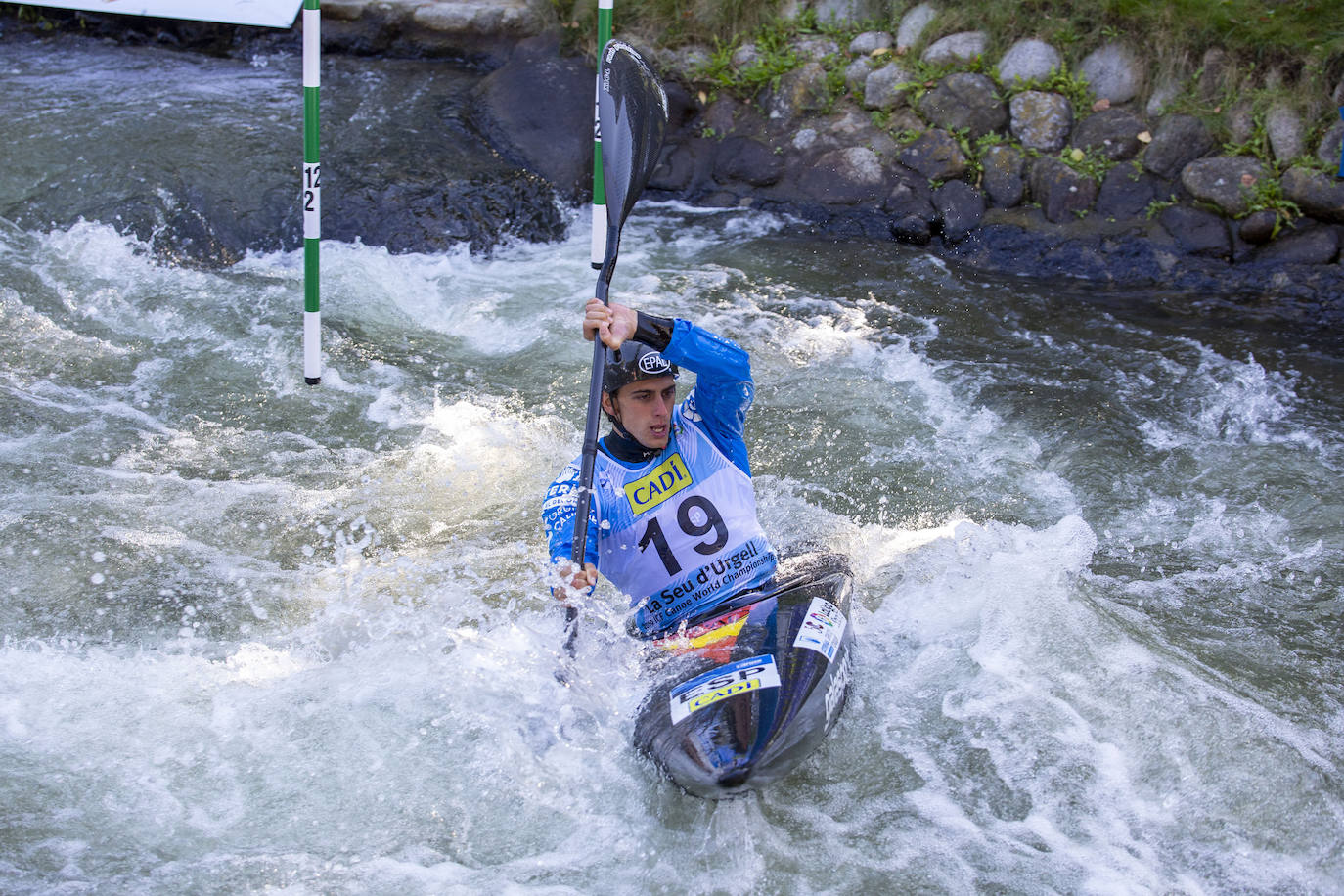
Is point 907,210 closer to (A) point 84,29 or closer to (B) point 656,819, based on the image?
(B) point 656,819

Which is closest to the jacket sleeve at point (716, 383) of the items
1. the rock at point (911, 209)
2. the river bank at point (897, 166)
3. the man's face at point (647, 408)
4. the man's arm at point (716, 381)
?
the man's arm at point (716, 381)

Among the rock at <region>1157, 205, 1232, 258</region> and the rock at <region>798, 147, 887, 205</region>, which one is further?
the rock at <region>798, 147, 887, 205</region>

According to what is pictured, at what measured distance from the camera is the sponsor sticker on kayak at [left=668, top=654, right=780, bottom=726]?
3113 millimetres

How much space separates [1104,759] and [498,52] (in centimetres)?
737

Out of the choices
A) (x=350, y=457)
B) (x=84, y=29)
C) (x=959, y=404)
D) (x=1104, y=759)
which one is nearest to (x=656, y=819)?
(x=1104, y=759)

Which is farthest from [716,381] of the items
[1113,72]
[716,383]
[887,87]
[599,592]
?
[1113,72]

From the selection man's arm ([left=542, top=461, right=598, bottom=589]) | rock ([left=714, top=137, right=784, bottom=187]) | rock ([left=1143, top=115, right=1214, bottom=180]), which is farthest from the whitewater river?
rock ([left=1143, top=115, right=1214, bottom=180])

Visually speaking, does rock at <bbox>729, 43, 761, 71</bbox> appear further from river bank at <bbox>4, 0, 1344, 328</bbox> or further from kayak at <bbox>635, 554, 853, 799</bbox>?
kayak at <bbox>635, 554, 853, 799</bbox>

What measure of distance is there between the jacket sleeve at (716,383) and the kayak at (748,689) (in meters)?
0.51

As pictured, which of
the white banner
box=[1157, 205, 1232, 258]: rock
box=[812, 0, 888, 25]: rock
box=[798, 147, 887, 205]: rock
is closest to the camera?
box=[1157, 205, 1232, 258]: rock

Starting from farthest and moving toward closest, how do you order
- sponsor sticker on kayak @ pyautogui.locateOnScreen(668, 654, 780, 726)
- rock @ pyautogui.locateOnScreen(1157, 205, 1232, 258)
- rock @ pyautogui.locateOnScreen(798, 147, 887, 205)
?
rock @ pyautogui.locateOnScreen(798, 147, 887, 205)
rock @ pyautogui.locateOnScreen(1157, 205, 1232, 258)
sponsor sticker on kayak @ pyautogui.locateOnScreen(668, 654, 780, 726)

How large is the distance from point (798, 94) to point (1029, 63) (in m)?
1.57

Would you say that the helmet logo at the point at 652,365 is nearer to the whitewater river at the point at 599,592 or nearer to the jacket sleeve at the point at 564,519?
the jacket sleeve at the point at 564,519

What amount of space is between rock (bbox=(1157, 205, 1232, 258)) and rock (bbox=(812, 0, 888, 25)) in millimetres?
2637
